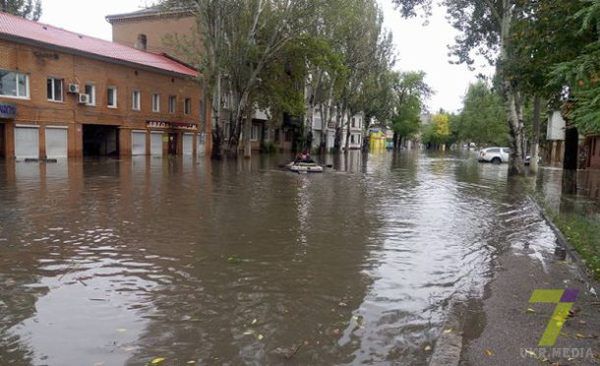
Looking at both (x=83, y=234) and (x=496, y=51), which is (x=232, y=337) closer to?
(x=83, y=234)

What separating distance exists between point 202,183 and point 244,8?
1690cm

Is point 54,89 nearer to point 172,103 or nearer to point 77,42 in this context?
point 77,42

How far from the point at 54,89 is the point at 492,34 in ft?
84.9

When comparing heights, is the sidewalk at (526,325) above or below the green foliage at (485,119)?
below

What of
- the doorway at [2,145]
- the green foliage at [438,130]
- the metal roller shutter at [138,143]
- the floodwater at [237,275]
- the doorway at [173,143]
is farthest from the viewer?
the green foliage at [438,130]

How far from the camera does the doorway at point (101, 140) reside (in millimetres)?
35312

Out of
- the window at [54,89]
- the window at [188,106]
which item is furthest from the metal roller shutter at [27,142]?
the window at [188,106]

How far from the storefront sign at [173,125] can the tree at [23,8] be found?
1843cm

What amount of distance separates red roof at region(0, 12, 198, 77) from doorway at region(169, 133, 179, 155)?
492 cm

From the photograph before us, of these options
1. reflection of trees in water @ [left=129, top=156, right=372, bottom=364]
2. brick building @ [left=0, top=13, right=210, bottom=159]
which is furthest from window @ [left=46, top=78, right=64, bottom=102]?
reflection of trees in water @ [left=129, top=156, right=372, bottom=364]

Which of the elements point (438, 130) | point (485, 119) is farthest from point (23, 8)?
point (438, 130)

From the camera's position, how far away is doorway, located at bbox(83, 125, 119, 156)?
35.3 m

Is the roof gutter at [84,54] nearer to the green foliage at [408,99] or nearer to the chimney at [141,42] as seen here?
the chimney at [141,42]

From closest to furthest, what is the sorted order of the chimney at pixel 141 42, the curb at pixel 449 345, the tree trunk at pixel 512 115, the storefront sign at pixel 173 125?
the curb at pixel 449 345 → the tree trunk at pixel 512 115 → the storefront sign at pixel 173 125 → the chimney at pixel 141 42
